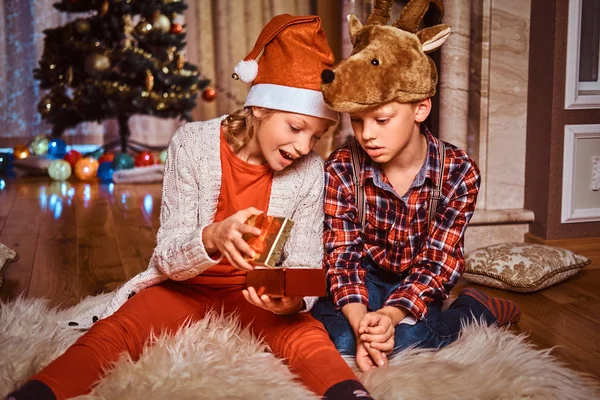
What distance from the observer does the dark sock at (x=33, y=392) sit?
121cm

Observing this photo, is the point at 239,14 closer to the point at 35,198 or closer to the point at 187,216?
the point at 35,198

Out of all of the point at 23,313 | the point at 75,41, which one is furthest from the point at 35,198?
the point at 23,313

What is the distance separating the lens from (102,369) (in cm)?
136

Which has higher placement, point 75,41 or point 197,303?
point 75,41

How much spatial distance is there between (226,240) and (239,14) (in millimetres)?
5001

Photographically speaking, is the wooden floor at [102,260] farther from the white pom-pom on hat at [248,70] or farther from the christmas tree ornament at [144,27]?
the christmas tree ornament at [144,27]

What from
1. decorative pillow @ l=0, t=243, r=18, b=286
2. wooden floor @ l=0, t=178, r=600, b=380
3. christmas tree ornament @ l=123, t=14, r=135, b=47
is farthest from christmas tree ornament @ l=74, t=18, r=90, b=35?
decorative pillow @ l=0, t=243, r=18, b=286

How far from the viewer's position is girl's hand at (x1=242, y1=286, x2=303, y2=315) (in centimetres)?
143

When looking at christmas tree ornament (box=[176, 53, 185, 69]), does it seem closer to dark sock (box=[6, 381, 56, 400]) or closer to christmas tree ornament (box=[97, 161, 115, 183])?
christmas tree ornament (box=[97, 161, 115, 183])

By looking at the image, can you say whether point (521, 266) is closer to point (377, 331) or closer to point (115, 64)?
point (377, 331)

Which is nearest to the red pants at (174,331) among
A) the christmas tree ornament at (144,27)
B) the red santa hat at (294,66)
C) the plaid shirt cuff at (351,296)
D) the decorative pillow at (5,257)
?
the plaid shirt cuff at (351,296)

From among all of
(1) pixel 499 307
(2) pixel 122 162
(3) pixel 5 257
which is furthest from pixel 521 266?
(2) pixel 122 162

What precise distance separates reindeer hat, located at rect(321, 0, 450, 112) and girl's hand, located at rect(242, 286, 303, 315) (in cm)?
42

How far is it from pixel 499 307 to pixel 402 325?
384 millimetres
